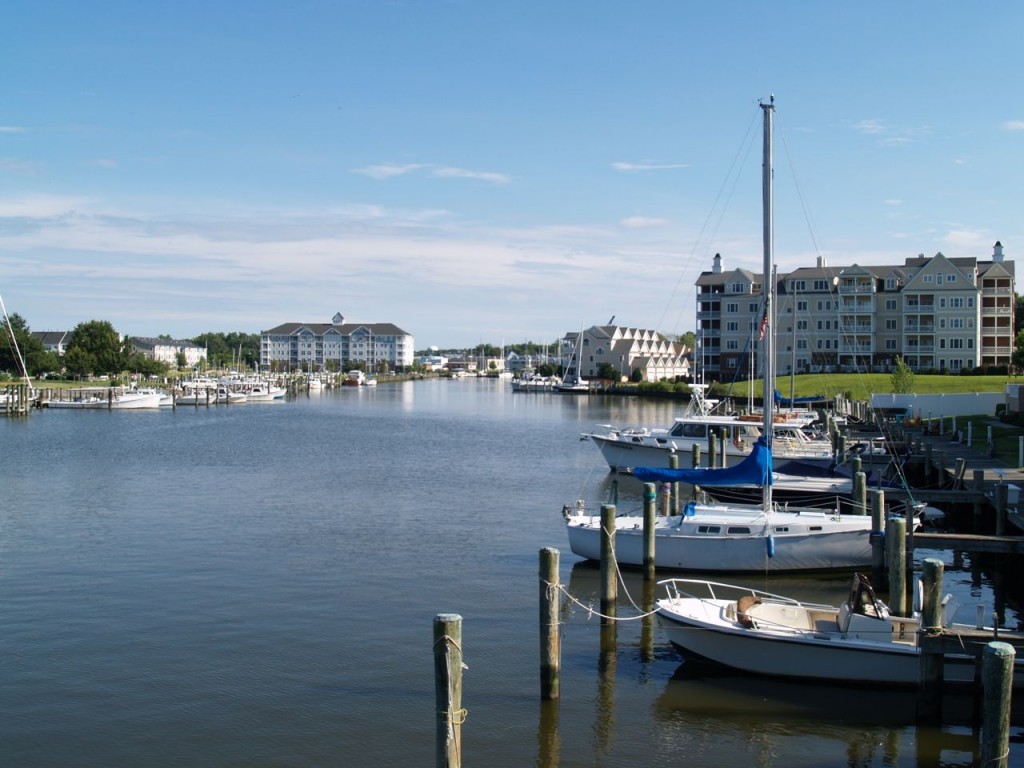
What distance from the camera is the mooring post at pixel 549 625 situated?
1942 centimetres

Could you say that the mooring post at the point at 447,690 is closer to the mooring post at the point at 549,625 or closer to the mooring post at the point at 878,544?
the mooring post at the point at 549,625

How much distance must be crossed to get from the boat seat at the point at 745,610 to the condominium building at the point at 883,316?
90.8 meters

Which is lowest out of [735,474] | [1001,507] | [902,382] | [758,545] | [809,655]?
[809,655]

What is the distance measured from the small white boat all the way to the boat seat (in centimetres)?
2

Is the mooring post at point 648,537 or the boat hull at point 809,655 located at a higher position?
the mooring post at point 648,537

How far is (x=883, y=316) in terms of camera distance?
403 feet

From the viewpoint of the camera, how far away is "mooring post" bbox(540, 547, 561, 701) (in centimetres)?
1942

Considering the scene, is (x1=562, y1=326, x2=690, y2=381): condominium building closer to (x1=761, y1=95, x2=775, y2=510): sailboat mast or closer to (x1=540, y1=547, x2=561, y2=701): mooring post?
(x1=761, y1=95, x2=775, y2=510): sailboat mast

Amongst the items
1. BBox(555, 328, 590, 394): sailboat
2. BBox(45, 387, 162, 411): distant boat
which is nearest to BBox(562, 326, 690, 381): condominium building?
BBox(555, 328, 590, 394): sailboat

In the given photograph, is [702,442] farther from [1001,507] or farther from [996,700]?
[996,700]

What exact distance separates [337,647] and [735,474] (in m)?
14.0

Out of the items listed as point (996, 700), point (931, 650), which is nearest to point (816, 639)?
point (931, 650)

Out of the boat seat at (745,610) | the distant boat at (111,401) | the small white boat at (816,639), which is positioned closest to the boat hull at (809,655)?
the small white boat at (816,639)

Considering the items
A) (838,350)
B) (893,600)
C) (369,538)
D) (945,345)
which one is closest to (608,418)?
(838,350)
